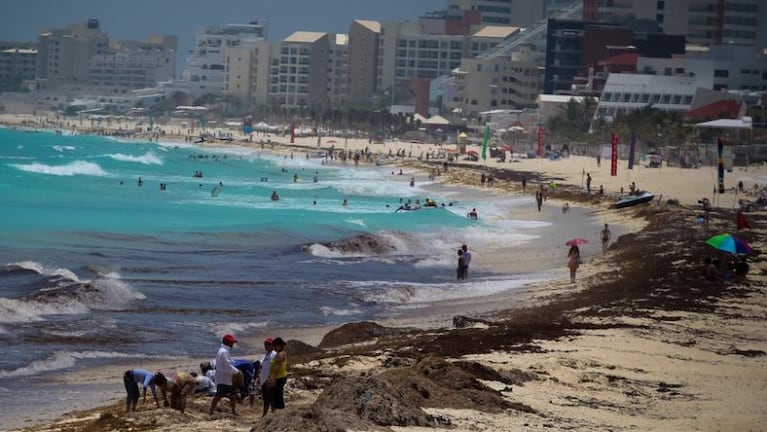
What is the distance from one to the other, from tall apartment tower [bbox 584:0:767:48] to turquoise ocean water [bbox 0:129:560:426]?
67685mm

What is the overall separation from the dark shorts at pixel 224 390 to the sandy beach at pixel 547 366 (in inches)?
9.7

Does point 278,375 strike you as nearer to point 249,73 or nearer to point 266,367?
point 266,367

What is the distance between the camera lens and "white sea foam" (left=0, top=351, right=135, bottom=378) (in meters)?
18.2

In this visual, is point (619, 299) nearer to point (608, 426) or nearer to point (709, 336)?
point (709, 336)

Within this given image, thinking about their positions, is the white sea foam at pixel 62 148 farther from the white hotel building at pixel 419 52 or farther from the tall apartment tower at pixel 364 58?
the white hotel building at pixel 419 52

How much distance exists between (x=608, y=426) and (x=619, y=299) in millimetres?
10393

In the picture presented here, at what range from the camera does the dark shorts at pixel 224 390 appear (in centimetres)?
1426

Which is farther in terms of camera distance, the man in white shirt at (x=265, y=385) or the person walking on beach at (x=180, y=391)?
the person walking on beach at (x=180, y=391)

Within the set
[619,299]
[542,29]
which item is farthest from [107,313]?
[542,29]

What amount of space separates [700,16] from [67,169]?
234 ft

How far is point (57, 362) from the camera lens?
19.0 m

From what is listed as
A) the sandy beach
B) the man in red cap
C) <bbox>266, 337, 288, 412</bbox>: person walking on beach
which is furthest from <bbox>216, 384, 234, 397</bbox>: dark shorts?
<bbox>266, 337, 288, 412</bbox>: person walking on beach

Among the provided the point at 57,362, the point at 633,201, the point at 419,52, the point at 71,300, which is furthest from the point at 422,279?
the point at 419,52

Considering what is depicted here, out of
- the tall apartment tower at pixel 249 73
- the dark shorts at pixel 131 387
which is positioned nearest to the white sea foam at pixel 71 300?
the dark shorts at pixel 131 387
